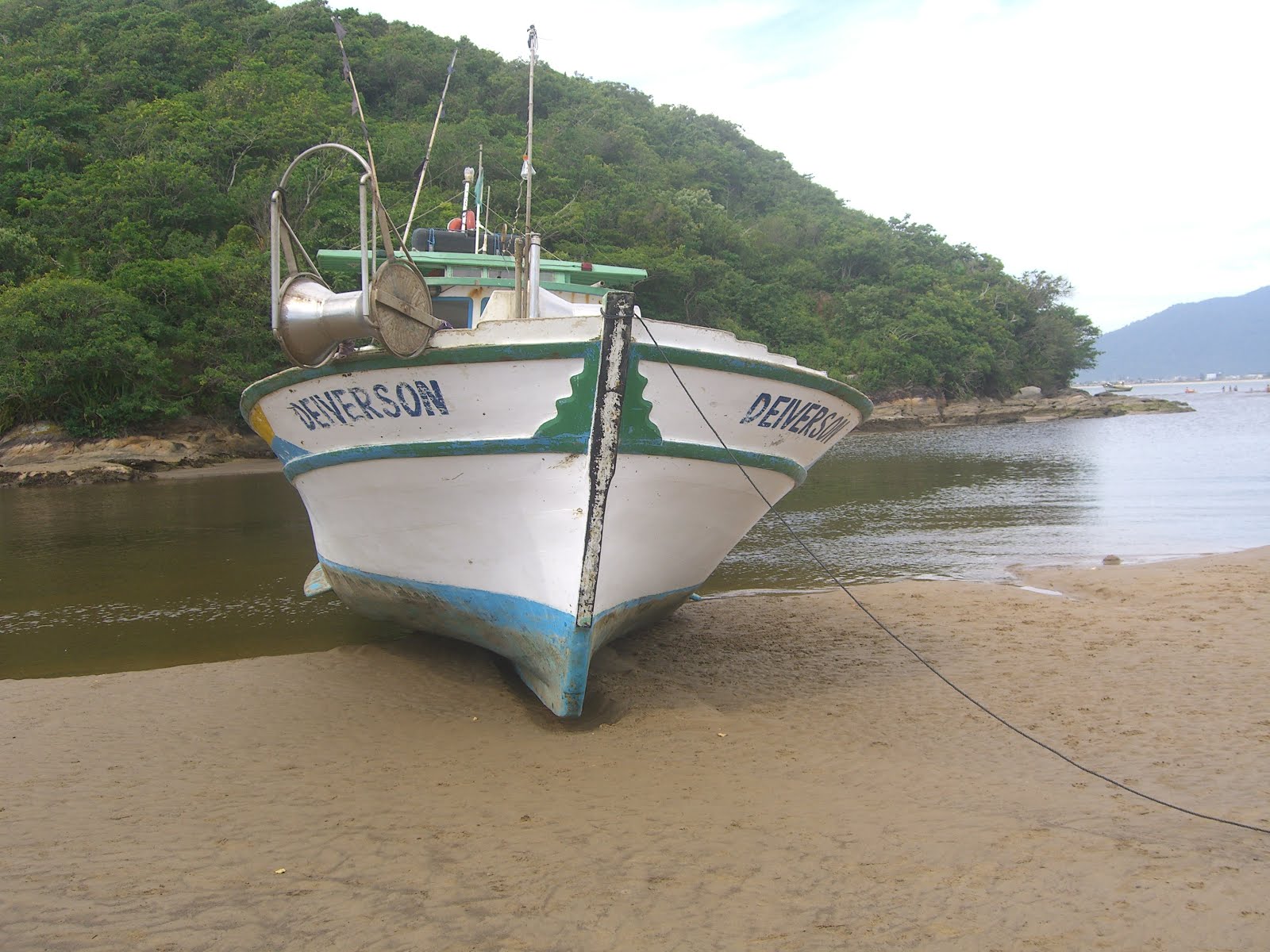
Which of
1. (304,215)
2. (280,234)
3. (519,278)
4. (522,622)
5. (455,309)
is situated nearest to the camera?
(280,234)

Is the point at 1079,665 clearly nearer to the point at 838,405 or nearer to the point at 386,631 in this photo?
the point at 838,405

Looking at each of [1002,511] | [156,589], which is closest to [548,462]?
[156,589]

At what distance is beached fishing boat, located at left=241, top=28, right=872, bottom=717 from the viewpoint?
4453mm

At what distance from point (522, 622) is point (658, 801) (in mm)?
1468

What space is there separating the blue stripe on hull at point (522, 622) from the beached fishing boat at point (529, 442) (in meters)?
0.02

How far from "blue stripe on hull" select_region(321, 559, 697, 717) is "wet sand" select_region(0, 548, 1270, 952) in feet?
0.82

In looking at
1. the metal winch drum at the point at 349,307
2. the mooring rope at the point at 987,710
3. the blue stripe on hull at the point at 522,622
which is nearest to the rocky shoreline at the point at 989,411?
the mooring rope at the point at 987,710

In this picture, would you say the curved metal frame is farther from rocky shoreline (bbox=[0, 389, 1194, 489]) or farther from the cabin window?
rocky shoreline (bbox=[0, 389, 1194, 489])

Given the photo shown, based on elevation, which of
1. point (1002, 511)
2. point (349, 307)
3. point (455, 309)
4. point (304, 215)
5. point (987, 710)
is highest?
point (304, 215)

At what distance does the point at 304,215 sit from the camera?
95.2 feet

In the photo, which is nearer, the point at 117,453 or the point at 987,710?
the point at 987,710

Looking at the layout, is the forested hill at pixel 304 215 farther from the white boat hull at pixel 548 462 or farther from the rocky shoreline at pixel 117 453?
the white boat hull at pixel 548 462

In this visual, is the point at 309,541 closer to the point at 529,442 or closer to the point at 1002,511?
the point at 529,442

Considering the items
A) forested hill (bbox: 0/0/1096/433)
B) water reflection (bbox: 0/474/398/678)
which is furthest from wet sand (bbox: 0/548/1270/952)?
forested hill (bbox: 0/0/1096/433)
